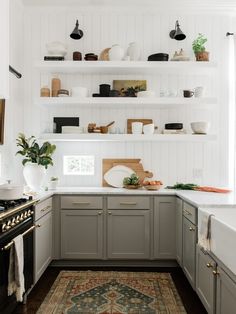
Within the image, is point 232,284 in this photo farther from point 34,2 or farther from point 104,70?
point 34,2

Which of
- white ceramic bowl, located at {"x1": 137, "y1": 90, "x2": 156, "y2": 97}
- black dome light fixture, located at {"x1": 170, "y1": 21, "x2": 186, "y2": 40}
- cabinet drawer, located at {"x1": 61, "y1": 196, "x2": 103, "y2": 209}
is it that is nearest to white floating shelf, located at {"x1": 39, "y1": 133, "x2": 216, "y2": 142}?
white ceramic bowl, located at {"x1": 137, "y1": 90, "x2": 156, "y2": 97}

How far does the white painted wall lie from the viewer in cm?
350

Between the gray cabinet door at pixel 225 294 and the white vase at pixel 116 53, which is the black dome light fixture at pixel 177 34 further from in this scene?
the gray cabinet door at pixel 225 294

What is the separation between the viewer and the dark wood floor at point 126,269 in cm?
263

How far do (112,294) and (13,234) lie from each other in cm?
116

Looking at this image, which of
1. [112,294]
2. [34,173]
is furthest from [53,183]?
[112,294]

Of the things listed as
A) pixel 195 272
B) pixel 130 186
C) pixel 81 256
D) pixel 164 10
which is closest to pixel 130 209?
pixel 130 186

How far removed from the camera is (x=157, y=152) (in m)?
4.10

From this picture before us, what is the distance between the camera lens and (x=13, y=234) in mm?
2273

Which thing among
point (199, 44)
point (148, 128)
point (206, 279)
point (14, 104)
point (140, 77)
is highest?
point (199, 44)

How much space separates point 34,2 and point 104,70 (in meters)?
1.20

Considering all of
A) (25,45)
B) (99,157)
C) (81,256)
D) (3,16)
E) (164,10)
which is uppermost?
(164,10)

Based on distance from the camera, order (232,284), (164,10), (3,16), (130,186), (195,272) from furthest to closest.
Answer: (164,10), (130,186), (195,272), (3,16), (232,284)

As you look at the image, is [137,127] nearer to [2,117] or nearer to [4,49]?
[2,117]
